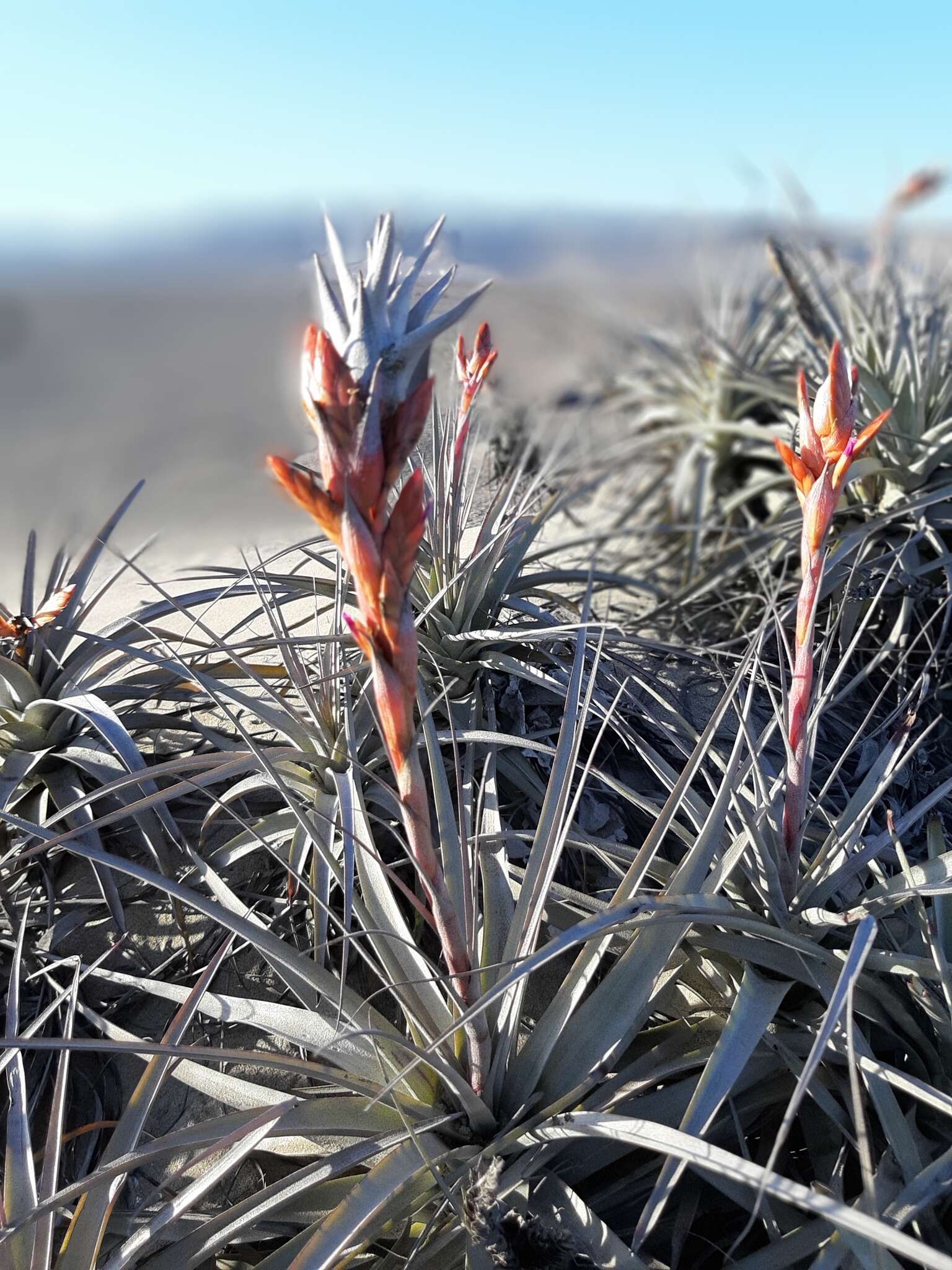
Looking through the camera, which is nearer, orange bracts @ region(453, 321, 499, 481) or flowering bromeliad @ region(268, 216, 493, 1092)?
flowering bromeliad @ region(268, 216, 493, 1092)

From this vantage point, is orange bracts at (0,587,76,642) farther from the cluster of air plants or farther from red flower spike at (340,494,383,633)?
red flower spike at (340,494,383,633)

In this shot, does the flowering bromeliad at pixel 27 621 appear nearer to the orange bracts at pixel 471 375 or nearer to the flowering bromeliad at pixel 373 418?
the orange bracts at pixel 471 375

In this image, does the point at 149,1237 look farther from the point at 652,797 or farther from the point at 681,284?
the point at 681,284

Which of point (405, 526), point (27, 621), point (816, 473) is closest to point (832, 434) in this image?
point (816, 473)

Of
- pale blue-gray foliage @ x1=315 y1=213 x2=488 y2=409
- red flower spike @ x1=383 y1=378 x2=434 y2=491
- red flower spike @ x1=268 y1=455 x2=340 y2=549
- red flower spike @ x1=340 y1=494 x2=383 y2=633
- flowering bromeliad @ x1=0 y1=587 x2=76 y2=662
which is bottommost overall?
flowering bromeliad @ x1=0 y1=587 x2=76 y2=662

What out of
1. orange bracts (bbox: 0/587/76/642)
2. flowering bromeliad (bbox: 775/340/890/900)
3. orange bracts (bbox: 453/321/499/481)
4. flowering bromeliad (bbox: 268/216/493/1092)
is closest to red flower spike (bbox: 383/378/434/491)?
flowering bromeliad (bbox: 268/216/493/1092)
